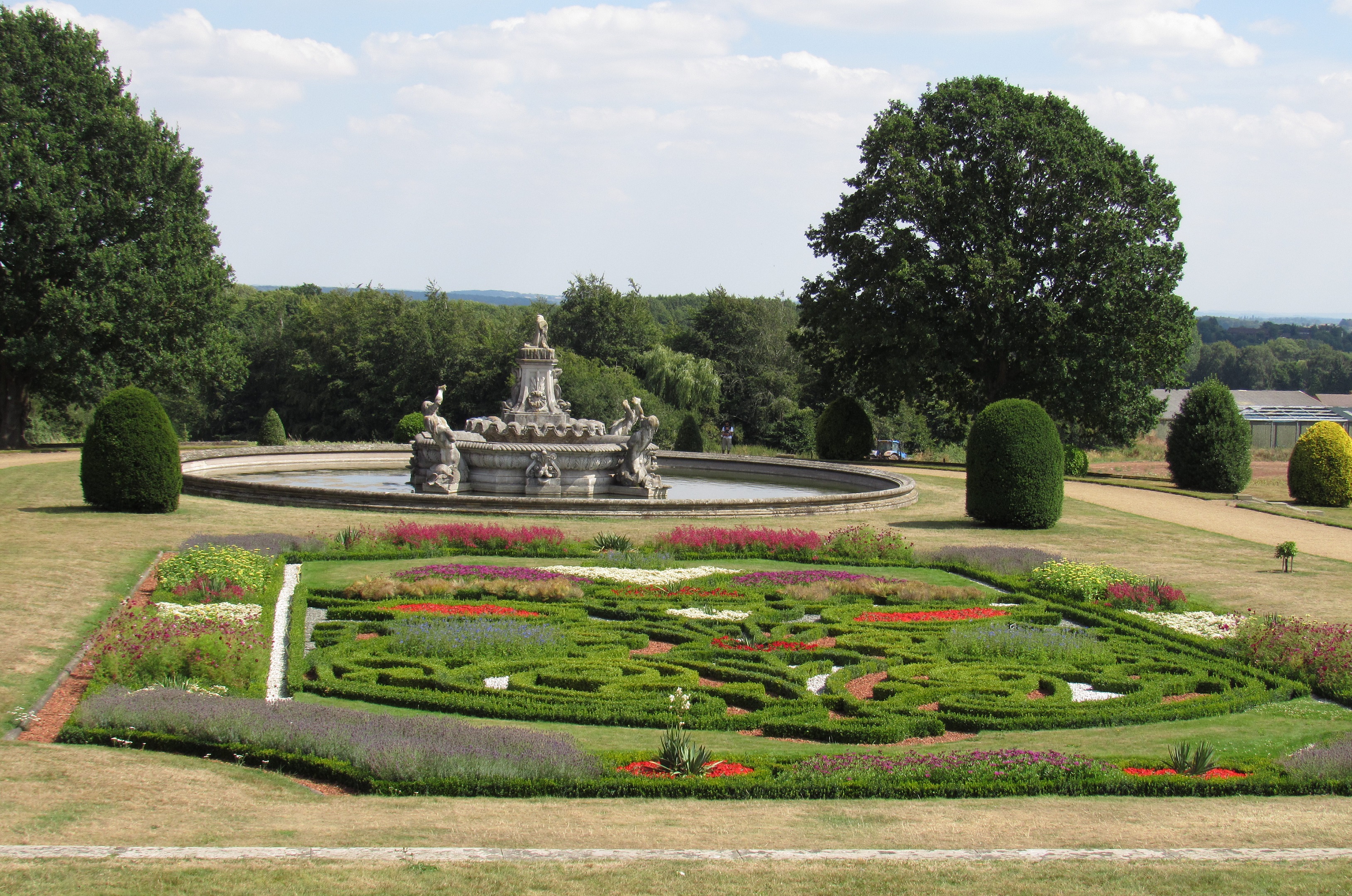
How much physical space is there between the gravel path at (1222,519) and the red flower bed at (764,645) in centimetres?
1113

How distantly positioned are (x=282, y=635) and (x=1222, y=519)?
1943 centimetres

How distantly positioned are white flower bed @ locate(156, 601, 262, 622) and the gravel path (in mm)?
15941

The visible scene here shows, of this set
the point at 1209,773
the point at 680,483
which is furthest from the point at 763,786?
the point at 680,483

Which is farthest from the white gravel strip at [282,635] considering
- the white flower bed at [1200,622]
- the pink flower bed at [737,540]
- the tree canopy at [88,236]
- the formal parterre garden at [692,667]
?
the tree canopy at [88,236]

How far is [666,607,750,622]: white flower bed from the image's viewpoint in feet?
42.0

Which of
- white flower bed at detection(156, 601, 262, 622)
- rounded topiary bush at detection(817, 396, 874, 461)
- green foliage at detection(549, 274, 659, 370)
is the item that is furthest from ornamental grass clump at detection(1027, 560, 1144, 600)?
green foliage at detection(549, 274, 659, 370)

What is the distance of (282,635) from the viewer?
38.2ft

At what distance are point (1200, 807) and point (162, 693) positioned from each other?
7095 mm

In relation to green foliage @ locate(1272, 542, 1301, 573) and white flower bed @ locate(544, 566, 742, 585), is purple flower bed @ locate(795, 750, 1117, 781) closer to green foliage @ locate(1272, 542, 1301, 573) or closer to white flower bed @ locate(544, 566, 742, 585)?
white flower bed @ locate(544, 566, 742, 585)

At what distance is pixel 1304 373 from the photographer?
11850 centimetres

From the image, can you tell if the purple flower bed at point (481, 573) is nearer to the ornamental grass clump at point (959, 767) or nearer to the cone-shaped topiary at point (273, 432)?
the ornamental grass clump at point (959, 767)

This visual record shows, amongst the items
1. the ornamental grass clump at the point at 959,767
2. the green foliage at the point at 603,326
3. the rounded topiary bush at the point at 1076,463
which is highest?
the green foliage at the point at 603,326

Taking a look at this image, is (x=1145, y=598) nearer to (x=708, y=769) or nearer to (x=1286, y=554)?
(x=1286, y=554)

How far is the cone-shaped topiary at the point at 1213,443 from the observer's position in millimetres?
29562
